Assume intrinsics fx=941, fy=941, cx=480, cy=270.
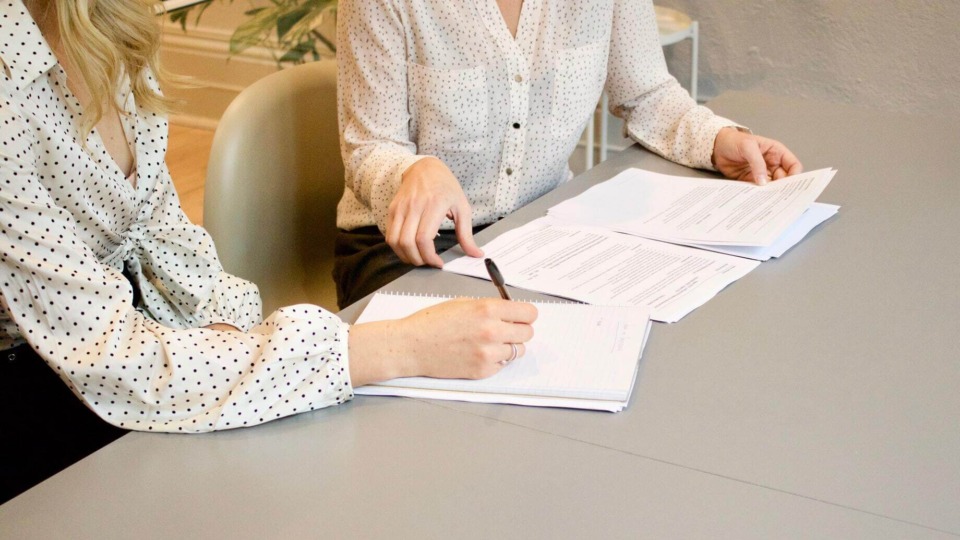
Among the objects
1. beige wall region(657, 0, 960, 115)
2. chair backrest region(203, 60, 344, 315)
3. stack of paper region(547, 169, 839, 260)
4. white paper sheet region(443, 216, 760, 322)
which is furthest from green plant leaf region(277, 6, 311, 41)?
white paper sheet region(443, 216, 760, 322)

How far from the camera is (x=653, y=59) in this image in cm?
163

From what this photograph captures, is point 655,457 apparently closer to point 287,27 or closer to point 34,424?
point 34,424

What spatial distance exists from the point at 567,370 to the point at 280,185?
0.76 meters

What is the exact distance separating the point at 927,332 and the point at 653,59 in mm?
803

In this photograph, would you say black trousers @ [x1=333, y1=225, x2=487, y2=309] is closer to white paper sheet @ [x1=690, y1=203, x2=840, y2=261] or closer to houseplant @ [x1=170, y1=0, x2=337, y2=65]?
white paper sheet @ [x1=690, y1=203, x2=840, y2=261]

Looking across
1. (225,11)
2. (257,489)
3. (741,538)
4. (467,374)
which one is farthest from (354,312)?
(225,11)

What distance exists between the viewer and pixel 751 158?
1.39 m

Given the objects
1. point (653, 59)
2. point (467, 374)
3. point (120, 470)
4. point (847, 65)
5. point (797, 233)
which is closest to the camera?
point (120, 470)

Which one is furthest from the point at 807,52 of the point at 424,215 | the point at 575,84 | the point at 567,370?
the point at 567,370

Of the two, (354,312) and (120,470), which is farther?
(354,312)

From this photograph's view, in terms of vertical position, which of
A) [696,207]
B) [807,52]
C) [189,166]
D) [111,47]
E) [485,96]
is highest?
[111,47]

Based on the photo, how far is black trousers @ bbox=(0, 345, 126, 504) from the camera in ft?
3.47

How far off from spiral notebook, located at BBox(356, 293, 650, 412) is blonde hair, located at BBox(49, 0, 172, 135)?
15.5 inches

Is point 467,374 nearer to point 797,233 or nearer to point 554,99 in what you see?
point 797,233
